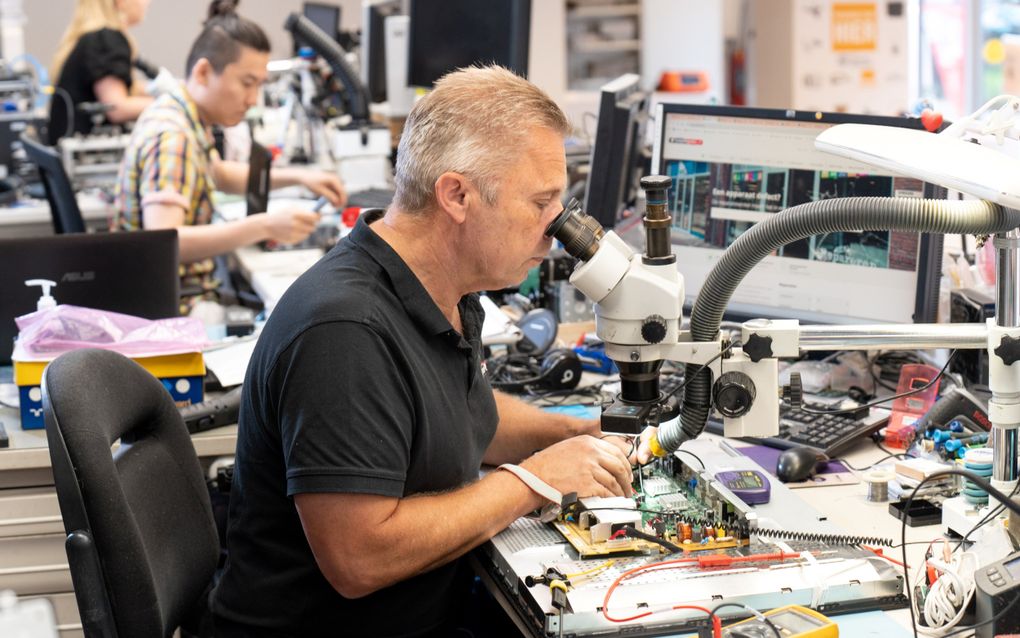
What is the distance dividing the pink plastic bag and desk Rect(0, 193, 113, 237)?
7.44 feet

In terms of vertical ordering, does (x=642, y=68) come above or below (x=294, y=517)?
above

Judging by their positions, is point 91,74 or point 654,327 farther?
point 91,74

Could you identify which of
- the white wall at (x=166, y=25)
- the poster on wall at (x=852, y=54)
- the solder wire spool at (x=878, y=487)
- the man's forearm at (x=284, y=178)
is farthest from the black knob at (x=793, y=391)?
the white wall at (x=166, y=25)

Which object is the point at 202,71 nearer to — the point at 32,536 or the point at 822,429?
the point at 32,536

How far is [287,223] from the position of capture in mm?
3271

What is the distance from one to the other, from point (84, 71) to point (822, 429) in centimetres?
399

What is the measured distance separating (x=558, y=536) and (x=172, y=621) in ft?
1.83

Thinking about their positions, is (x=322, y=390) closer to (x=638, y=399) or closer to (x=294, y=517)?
(x=294, y=517)

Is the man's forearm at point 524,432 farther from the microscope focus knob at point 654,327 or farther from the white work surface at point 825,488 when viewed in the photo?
the microscope focus knob at point 654,327

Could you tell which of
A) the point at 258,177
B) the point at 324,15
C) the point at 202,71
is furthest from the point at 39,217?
the point at 324,15

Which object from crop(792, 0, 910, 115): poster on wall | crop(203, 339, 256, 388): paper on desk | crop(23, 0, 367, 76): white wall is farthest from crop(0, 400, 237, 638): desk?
crop(23, 0, 367, 76): white wall

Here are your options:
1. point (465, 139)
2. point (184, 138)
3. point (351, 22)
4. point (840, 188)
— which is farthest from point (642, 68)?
point (465, 139)

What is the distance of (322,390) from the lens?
1.41 meters

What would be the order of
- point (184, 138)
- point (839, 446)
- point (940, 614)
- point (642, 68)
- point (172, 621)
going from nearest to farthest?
point (940, 614) → point (172, 621) → point (839, 446) → point (184, 138) → point (642, 68)
